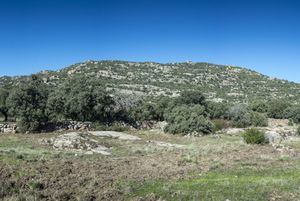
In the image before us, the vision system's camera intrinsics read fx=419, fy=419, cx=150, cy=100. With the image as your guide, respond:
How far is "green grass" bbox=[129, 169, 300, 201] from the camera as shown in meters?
18.7

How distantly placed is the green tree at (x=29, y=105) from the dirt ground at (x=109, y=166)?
10946mm

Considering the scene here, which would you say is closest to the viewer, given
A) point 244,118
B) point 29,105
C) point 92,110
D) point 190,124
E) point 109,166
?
point 109,166

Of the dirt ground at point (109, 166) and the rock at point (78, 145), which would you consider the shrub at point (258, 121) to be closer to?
the dirt ground at point (109, 166)

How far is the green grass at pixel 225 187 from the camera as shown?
18.7m

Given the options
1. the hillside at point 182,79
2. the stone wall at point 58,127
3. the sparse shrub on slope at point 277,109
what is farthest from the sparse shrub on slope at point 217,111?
the hillside at point 182,79

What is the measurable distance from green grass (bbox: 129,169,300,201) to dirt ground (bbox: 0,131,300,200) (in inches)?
32.0

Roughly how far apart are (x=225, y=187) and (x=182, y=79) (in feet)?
455

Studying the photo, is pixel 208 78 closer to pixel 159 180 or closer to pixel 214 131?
pixel 214 131

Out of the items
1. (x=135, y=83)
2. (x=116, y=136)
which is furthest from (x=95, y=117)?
(x=135, y=83)

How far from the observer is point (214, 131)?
55344 millimetres

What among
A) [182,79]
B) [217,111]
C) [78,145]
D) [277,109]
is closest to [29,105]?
[78,145]

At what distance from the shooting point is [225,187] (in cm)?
1997

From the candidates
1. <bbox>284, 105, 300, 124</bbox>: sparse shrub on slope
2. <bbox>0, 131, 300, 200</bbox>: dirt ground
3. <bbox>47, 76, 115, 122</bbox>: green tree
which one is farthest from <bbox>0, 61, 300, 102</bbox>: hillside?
<bbox>0, 131, 300, 200</bbox>: dirt ground

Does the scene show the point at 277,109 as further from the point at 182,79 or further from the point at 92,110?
the point at 182,79
